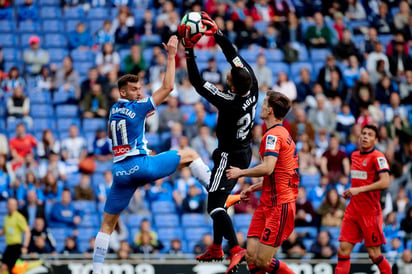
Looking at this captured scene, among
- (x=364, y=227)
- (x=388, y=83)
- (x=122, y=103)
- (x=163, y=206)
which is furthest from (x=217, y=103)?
(x=388, y=83)

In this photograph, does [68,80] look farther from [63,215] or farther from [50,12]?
[63,215]

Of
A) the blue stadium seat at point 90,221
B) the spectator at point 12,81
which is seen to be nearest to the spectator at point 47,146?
the blue stadium seat at point 90,221

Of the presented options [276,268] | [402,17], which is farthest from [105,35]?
[276,268]

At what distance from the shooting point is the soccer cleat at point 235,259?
31.6 feet

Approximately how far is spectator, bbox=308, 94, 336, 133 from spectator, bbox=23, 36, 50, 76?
281 inches

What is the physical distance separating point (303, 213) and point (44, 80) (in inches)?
302

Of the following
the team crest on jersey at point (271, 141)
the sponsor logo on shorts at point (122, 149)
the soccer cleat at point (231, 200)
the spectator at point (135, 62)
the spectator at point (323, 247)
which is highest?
the spectator at point (135, 62)

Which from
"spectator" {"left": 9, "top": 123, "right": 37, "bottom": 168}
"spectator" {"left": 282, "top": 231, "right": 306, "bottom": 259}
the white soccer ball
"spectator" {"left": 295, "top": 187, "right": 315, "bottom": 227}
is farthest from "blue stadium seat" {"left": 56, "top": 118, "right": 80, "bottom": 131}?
the white soccer ball

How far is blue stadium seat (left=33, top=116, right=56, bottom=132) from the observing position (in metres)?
19.0

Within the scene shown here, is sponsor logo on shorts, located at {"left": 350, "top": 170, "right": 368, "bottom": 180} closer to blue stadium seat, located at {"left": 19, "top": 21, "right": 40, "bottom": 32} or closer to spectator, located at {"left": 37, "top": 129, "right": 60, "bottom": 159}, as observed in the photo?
spectator, located at {"left": 37, "top": 129, "right": 60, "bottom": 159}

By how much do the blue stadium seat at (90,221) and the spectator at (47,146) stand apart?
191 centimetres

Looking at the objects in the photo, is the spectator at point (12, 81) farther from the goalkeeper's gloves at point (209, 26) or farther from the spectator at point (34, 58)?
the goalkeeper's gloves at point (209, 26)

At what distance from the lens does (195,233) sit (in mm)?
16734

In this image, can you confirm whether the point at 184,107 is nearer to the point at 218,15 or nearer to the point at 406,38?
the point at 218,15
